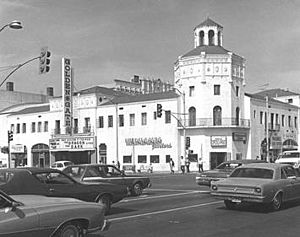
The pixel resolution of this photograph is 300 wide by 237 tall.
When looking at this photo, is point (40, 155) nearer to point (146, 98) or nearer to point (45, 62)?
point (146, 98)

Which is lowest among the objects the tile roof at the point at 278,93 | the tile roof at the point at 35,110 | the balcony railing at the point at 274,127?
the balcony railing at the point at 274,127

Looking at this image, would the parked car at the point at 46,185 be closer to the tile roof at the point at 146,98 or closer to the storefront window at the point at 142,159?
the tile roof at the point at 146,98

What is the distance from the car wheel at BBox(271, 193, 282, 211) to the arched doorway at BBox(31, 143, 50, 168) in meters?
60.9

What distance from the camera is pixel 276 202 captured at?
14.5 metres

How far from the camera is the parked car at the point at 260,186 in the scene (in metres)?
13.9

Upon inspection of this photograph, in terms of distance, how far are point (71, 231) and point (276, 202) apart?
26.1 feet

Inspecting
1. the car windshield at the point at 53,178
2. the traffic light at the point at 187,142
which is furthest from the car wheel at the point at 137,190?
the traffic light at the point at 187,142

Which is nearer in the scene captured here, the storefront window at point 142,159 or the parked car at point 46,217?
the parked car at point 46,217

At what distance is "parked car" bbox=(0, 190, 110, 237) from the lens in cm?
723

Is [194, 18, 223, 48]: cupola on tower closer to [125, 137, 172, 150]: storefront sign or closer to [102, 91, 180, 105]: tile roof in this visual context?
[102, 91, 180, 105]: tile roof

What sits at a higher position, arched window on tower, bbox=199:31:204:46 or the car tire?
arched window on tower, bbox=199:31:204:46

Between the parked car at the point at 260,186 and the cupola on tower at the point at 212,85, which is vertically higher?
the cupola on tower at the point at 212,85

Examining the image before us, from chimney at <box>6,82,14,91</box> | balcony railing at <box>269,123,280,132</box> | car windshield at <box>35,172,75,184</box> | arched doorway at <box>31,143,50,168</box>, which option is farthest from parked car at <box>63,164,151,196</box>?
chimney at <box>6,82,14,91</box>

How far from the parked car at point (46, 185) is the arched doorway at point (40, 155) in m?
60.7
